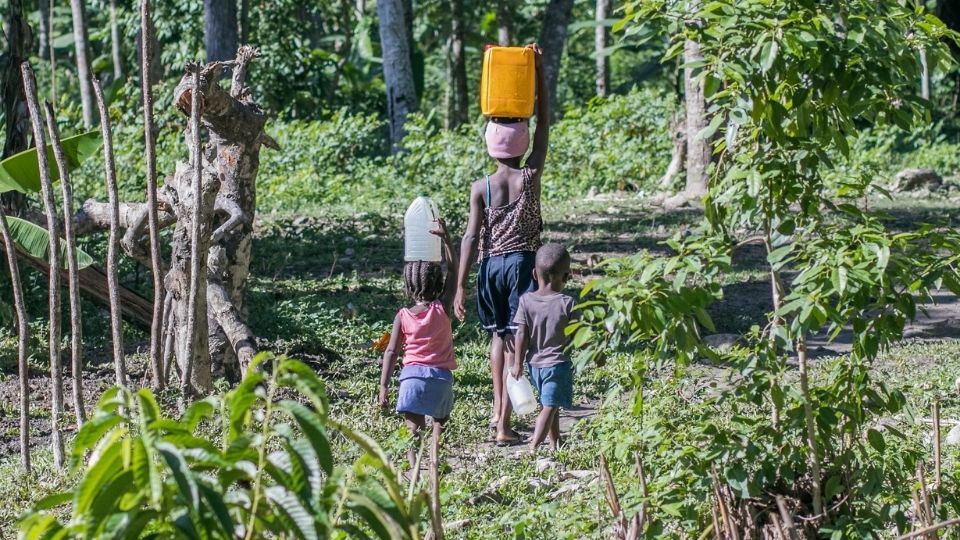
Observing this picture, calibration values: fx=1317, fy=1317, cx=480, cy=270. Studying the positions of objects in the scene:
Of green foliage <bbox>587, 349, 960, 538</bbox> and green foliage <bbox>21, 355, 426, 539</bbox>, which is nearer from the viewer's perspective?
green foliage <bbox>21, 355, 426, 539</bbox>

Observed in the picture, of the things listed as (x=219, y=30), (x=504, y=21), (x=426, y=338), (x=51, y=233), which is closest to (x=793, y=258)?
(x=426, y=338)

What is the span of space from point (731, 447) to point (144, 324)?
5251 mm

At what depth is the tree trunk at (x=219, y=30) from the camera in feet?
48.1

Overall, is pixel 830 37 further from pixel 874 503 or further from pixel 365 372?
pixel 365 372

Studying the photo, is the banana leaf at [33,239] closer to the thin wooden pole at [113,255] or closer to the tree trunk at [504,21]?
the thin wooden pole at [113,255]

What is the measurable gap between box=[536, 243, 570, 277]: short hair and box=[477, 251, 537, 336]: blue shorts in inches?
15.7

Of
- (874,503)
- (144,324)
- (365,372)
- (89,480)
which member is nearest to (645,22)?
(874,503)

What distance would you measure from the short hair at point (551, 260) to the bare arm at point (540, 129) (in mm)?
603

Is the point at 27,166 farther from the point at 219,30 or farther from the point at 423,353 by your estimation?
the point at 219,30

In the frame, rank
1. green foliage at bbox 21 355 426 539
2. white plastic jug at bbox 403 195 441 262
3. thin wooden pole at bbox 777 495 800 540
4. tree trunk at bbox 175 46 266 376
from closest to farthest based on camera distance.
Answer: green foliage at bbox 21 355 426 539 < thin wooden pole at bbox 777 495 800 540 < white plastic jug at bbox 403 195 441 262 < tree trunk at bbox 175 46 266 376

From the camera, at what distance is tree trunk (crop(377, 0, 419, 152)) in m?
16.3

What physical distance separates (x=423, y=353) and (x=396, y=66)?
11254mm

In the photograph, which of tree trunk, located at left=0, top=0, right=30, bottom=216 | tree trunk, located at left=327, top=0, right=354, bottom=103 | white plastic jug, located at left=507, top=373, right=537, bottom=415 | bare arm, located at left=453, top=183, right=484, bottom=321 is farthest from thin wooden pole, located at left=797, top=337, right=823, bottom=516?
tree trunk, located at left=327, top=0, right=354, bottom=103

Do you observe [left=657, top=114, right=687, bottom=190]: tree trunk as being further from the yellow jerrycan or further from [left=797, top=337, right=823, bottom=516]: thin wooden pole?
[left=797, top=337, right=823, bottom=516]: thin wooden pole
